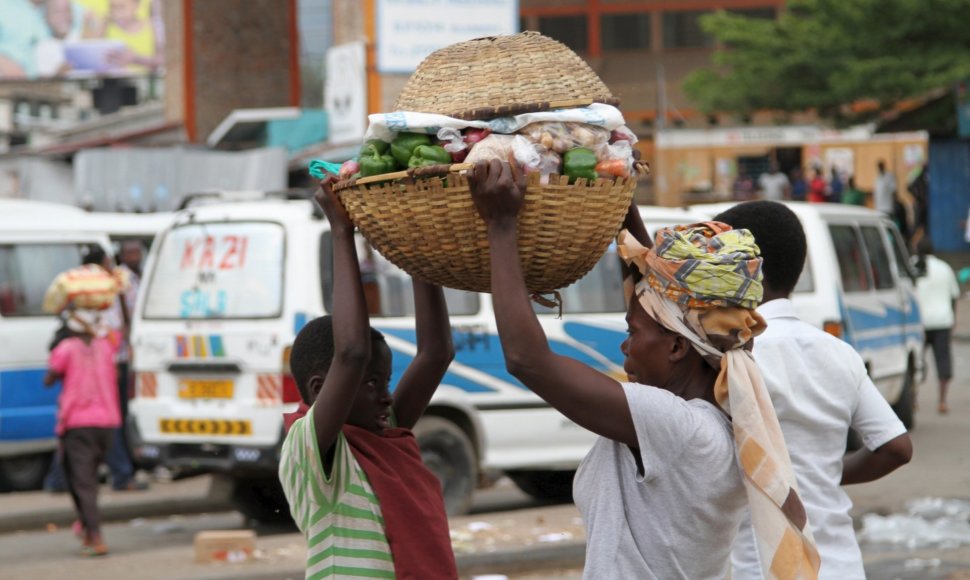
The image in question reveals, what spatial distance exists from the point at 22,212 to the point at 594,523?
10403 mm

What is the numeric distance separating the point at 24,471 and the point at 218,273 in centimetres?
373

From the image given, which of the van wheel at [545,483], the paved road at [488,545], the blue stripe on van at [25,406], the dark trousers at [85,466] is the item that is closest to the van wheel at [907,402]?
the paved road at [488,545]

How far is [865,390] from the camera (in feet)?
12.6

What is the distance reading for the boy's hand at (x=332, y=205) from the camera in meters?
2.89

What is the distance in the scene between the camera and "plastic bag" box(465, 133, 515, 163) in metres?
2.62

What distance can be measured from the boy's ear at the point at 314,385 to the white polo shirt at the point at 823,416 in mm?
1157

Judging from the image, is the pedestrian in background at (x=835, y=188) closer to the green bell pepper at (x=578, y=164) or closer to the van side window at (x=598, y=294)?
the van side window at (x=598, y=294)

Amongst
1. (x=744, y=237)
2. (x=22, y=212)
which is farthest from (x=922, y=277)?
(x=744, y=237)

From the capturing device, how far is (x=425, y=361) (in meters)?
3.39

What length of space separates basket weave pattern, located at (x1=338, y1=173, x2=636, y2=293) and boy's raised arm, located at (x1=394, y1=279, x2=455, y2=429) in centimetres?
54

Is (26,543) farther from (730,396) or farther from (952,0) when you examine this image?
(952,0)

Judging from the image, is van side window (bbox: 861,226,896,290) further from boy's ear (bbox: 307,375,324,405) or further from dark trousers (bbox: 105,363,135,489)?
boy's ear (bbox: 307,375,324,405)

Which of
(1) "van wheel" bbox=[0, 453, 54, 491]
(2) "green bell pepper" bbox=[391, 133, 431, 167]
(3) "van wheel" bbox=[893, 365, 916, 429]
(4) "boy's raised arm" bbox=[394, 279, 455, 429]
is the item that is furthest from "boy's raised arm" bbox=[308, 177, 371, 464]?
(3) "van wheel" bbox=[893, 365, 916, 429]

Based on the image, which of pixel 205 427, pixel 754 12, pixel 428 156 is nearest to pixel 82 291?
pixel 205 427
